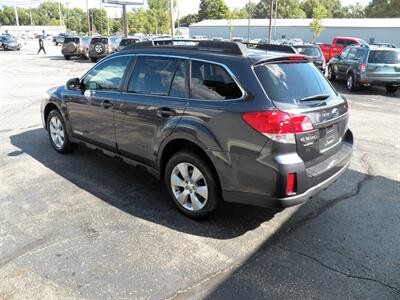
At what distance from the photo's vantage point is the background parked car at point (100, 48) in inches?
1020

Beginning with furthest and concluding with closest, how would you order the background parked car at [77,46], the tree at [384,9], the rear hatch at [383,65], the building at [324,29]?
the tree at [384,9] → the building at [324,29] → the background parked car at [77,46] → the rear hatch at [383,65]

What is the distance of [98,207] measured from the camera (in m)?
4.21

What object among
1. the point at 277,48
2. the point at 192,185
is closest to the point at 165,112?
the point at 192,185

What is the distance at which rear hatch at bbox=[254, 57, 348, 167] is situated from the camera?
128 inches

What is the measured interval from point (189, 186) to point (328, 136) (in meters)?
1.48

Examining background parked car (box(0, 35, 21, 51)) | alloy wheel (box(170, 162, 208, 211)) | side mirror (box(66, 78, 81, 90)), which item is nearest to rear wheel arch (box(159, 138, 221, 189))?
alloy wheel (box(170, 162, 208, 211))

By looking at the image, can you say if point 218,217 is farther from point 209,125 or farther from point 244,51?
point 244,51

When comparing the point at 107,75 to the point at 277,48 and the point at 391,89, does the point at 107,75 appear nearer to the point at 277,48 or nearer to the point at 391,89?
the point at 277,48

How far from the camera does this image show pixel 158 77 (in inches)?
162

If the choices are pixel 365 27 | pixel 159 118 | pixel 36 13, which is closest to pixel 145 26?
pixel 365 27

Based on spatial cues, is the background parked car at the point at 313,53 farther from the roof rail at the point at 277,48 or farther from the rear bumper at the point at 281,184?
the rear bumper at the point at 281,184

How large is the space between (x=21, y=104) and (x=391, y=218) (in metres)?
10.0

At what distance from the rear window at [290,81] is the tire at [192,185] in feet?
3.19

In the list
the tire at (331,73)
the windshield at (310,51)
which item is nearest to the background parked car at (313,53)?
the windshield at (310,51)
